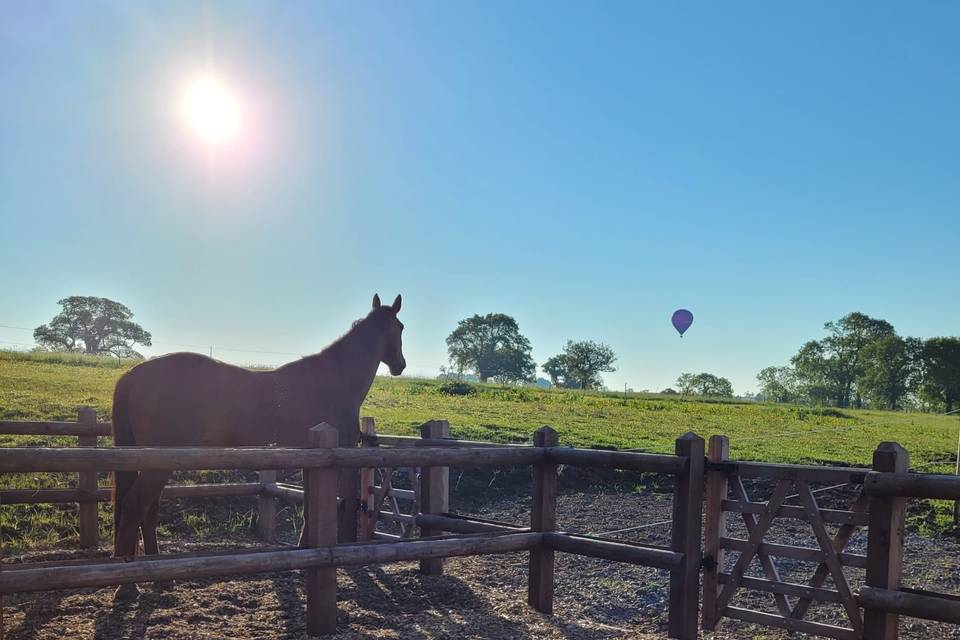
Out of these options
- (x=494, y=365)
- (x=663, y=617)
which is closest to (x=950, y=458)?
(x=663, y=617)

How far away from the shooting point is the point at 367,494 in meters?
8.01

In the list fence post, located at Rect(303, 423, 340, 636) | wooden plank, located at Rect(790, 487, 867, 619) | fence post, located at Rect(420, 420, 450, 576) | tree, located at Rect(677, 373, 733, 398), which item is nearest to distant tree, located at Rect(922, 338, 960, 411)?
tree, located at Rect(677, 373, 733, 398)

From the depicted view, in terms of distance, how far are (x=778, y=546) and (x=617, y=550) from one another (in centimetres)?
118

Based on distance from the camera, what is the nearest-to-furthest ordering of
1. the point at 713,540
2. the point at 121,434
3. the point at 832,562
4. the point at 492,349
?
the point at 832,562 < the point at 713,540 < the point at 121,434 < the point at 492,349

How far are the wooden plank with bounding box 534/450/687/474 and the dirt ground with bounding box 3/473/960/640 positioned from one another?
1168 millimetres

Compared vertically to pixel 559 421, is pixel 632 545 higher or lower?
higher

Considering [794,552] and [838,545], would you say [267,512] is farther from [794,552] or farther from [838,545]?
[838,545]

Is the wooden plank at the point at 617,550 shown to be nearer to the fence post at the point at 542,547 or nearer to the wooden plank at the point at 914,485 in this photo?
the fence post at the point at 542,547

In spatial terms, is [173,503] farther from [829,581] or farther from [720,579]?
[829,581]

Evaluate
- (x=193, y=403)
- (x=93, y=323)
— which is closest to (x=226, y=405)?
(x=193, y=403)

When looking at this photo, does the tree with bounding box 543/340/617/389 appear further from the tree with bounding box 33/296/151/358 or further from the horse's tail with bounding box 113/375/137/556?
the horse's tail with bounding box 113/375/137/556

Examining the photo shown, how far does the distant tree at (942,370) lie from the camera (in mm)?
70812

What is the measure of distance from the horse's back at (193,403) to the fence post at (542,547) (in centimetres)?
260

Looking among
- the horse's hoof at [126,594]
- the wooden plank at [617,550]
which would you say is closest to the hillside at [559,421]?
the horse's hoof at [126,594]
